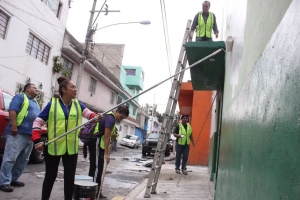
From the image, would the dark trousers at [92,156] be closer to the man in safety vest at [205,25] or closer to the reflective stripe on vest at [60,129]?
the reflective stripe on vest at [60,129]

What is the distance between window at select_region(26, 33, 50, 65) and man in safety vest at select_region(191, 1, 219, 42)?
28.9 ft

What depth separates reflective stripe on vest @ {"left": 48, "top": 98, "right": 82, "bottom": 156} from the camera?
3.11m

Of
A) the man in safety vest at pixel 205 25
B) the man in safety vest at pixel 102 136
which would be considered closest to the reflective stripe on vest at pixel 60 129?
the man in safety vest at pixel 102 136

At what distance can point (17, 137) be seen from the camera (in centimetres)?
427

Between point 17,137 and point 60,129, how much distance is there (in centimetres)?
152

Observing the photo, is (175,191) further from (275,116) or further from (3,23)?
(3,23)

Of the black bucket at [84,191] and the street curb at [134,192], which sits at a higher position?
the black bucket at [84,191]

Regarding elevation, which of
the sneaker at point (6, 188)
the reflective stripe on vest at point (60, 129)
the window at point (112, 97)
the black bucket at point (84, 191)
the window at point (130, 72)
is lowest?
the sneaker at point (6, 188)

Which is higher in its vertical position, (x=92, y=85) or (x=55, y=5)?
(x=55, y=5)

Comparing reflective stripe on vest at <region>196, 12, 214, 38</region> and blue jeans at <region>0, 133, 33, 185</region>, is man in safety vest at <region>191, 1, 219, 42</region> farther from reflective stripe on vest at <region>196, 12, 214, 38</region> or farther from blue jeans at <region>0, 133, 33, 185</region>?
blue jeans at <region>0, 133, 33, 185</region>

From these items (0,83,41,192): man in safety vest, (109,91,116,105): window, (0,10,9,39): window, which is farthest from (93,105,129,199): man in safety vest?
(109,91,116,105): window

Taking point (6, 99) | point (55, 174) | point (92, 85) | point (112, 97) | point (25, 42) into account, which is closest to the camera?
point (55, 174)

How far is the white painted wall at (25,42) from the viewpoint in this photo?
10.6 metres

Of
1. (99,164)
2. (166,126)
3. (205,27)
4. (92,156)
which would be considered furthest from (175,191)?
(205,27)
